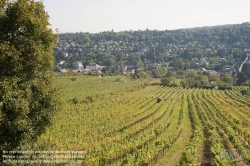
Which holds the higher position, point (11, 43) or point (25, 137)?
point (11, 43)

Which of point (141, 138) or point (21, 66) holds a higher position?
point (21, 66)

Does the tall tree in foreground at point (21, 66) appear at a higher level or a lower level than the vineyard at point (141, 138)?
higher

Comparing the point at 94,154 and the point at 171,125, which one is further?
the point at 171,125

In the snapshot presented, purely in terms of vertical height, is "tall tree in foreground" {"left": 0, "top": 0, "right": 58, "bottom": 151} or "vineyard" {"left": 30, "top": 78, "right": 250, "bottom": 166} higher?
"tall tree in foreground" {"left": 0, "top": 0, "right": 58, "bottom": 151}

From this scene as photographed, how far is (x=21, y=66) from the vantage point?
12.3 m

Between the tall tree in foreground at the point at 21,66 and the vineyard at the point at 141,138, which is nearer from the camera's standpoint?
the tall tree in foreground at the point at 21,66

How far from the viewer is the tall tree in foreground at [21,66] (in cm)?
1173

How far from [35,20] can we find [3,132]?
578cm

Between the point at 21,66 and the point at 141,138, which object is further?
the point at 141,138

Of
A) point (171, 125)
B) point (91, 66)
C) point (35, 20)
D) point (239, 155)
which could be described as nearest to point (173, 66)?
point (91, 66)

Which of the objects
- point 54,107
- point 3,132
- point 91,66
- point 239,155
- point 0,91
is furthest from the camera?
point 91,66

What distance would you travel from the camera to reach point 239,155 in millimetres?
21844

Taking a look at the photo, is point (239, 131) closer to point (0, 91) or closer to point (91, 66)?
point (0, 91)

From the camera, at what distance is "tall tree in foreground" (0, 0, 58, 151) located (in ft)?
38.5
